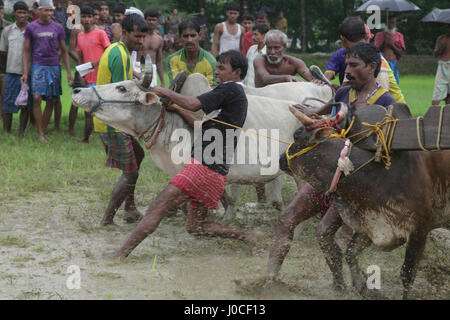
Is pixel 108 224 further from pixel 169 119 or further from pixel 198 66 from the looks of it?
pixel 198 66

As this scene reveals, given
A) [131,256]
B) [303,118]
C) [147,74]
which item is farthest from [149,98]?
[303,118]

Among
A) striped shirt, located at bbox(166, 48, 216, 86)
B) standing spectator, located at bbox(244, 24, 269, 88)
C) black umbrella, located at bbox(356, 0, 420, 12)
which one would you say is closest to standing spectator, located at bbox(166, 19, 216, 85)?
striped shirt, located at bbox(166, 48, 216, 86)

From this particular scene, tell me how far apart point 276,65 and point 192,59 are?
976mm

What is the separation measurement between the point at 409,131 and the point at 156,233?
2808 millimetres

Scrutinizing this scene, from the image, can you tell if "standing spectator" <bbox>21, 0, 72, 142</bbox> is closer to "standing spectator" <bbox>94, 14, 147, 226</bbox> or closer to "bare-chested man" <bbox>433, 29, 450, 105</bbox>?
"standing spectator" <bbox>94, 14, 147, 226</bbox>

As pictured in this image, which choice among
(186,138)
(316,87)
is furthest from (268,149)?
(316,87)

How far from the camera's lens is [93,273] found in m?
4.55

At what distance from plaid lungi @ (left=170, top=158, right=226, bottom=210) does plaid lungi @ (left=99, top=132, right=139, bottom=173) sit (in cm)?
98

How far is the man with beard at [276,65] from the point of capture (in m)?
6.83

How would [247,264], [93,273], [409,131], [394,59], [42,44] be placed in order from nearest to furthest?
1. [409,131]
2. [93,273]
3. [247,264]
4. [42,44]
5. [394,59]

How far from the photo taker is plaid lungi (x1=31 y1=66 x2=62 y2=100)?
31.3 ft

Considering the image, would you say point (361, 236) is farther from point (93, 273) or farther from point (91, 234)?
point (91, 234)

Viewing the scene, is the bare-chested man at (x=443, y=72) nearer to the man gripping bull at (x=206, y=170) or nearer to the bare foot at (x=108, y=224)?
the man gripping bull at (x=206, y=170)

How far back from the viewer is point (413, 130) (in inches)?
142
